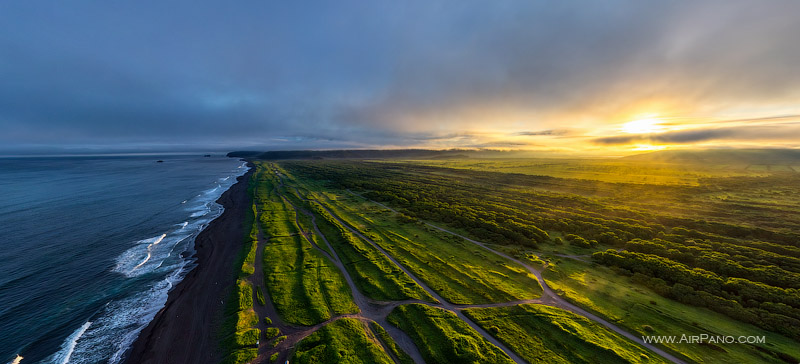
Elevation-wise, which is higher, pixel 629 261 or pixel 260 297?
pixel 629 261

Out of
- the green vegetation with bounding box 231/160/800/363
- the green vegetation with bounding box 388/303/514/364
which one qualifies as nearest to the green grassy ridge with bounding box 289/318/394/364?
the green vegetation with bounding box 231/160/800/363

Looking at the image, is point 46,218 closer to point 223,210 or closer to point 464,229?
point 223,210

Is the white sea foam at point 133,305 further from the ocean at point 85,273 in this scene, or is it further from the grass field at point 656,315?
the grass field at point 656,315

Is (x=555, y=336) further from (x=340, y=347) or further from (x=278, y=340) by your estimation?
(x=278, y=340)

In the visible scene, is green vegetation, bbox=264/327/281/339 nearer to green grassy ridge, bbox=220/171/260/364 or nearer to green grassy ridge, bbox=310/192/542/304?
Result: green grassy ridge, bbox=220/171/260/364

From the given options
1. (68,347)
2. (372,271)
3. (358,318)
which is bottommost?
(68,347)

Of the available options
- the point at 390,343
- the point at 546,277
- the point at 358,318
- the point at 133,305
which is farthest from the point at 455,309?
the point at 133,305
